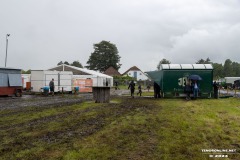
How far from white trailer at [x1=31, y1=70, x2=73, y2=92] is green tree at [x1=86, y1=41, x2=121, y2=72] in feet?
230

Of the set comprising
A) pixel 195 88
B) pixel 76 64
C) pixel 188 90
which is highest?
pixel 76 64

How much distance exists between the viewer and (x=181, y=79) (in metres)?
24.5

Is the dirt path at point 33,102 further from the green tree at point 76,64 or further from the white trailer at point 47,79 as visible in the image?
the green tree at point 76,64

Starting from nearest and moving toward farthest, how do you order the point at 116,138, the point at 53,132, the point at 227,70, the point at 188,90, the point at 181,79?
the point at 116,138, the point at 53,132, the point at 188,90, the point at 181,79, the point at 227,70

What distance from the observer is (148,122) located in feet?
36.4

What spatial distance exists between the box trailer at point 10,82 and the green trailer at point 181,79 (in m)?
14.8

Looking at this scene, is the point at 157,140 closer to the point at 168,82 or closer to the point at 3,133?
the point at 3,133

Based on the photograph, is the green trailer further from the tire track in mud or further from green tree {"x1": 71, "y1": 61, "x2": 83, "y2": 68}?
green tree {"x1": 71, "y1": 61, "x2": 83, "y2": 68}

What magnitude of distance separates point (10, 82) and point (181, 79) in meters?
16.7

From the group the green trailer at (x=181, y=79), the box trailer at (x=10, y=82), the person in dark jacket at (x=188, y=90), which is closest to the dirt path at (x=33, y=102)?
the box trailer at (x=10, y=82)

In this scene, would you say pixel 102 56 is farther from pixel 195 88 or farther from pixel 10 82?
pixel 195 88

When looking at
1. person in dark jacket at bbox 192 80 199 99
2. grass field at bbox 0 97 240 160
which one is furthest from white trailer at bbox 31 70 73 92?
grass field at bbox 0 97 240 160

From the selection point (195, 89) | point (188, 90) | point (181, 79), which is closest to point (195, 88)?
point (195, 89)

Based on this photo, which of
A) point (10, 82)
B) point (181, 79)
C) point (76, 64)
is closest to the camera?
point (181, 79)
